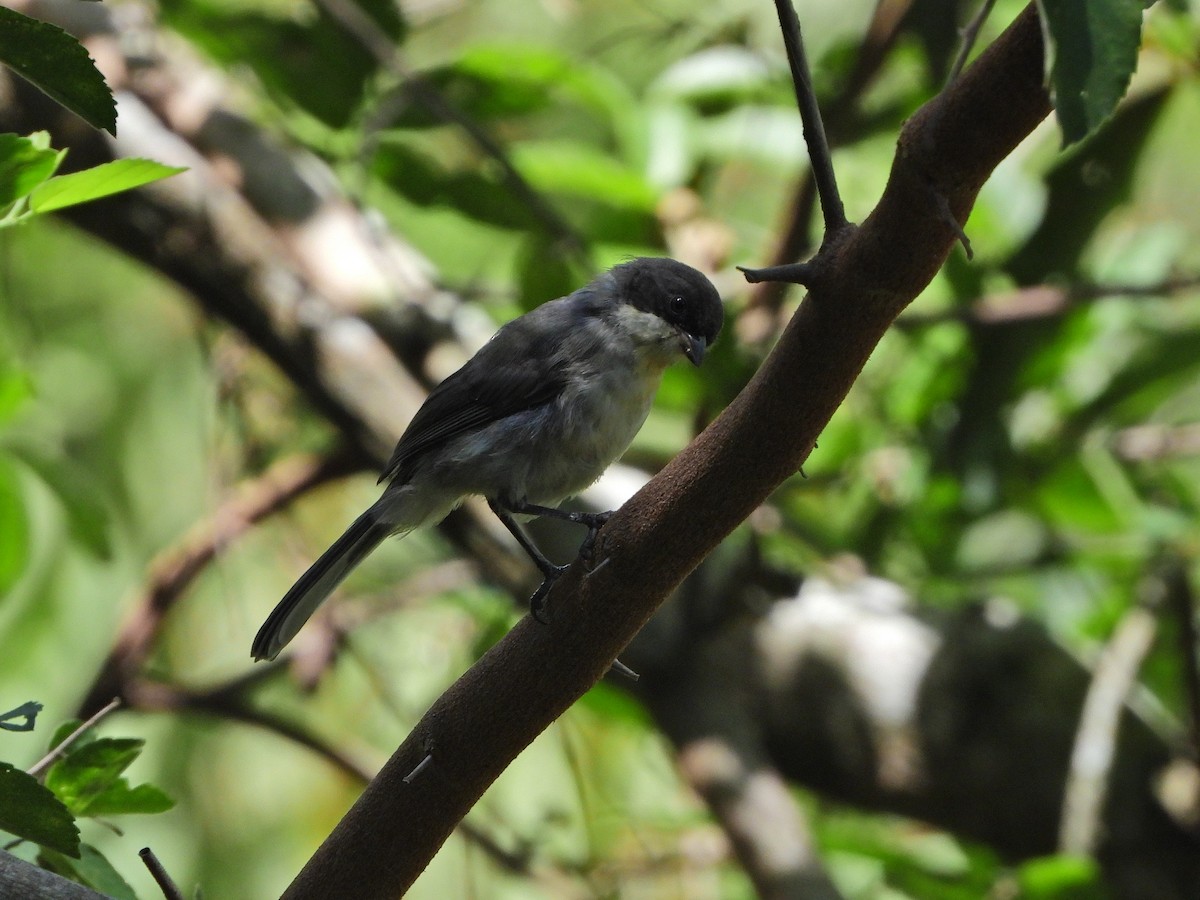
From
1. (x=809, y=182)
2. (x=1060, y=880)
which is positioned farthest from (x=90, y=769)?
(x=809, y=182)

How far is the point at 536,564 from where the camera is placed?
112 inches

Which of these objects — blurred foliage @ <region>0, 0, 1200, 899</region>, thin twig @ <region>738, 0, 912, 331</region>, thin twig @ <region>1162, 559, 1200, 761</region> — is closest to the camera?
thin twig @ <region>1162, 559, 1200, 761</region>

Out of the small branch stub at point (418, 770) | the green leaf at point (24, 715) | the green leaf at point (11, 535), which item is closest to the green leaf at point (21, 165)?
the green leaf at point (24, 715)

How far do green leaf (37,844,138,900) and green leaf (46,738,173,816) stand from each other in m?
0.06

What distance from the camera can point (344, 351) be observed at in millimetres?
4086

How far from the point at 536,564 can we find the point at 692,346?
2.38 feet

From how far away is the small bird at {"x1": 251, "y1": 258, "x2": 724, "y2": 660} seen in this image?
3.01m

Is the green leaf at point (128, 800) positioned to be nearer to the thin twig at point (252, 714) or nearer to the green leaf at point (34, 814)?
the green leaf at point (34, 814)

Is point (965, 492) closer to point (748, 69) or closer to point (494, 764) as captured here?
point (748, 69)

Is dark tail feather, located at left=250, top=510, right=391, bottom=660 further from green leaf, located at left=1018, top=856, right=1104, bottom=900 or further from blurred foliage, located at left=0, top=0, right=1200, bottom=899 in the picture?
green leaf, located at left=1018, top=856, right=1104, bottom=900

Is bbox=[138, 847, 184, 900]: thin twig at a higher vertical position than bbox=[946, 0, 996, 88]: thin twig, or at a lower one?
lower

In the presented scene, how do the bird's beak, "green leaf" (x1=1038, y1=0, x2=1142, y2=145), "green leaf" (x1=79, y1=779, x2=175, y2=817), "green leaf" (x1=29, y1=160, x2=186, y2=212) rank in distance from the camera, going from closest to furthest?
1. "green leaf" (x1=1038, y1=0, x2=1142, y2=145)
2. "green leaf" (x1=29, y1=160, x2=186, y2=212)
3. "green leaf" (x1=79, y1=779, x2=175, y2=817)
4. the bird's beak

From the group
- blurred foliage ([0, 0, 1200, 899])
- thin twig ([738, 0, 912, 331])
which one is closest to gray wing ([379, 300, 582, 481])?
blurred foliage ([0, 0, 1200, 899])

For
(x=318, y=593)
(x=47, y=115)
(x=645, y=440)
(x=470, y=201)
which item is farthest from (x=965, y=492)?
(x=47, y=115)
